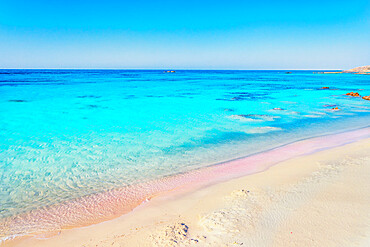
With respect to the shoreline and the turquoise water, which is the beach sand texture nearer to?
the shoreline

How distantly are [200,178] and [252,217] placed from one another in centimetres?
287

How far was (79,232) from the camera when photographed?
5.38m

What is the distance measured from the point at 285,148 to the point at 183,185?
5888mm

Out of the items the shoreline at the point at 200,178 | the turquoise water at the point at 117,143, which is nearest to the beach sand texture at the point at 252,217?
the shoreline at the point at 200,178

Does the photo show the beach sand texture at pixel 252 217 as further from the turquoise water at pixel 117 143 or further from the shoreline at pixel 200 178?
the turquoise water at pixel 117 143

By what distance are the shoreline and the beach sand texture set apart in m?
0.21

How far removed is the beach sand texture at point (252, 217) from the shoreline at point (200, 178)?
21 centimetres

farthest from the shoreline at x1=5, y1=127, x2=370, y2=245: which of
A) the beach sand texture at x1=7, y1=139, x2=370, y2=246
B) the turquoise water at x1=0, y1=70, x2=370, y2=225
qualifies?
the turquoise water at x1=0, y1=70, x2=370, y2=225

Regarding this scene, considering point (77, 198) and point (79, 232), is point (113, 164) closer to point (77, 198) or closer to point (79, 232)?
point (77, 198)

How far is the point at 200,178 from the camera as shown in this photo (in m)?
8.27

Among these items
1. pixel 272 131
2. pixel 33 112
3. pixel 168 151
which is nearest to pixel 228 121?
pixel 272 131

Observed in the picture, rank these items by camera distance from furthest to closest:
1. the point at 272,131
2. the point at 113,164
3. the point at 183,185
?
the point at 272,131
the point at 113,164
the point at 183,185

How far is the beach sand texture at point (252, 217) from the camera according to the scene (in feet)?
16.0

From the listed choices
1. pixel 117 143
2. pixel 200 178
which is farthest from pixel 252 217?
pixel 117 143
